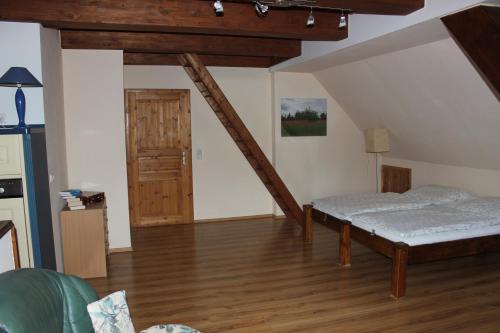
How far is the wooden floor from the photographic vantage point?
122 inches

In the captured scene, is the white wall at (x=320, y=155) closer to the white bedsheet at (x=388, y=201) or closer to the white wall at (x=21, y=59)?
the white bedsheet at (x=388, y=201)

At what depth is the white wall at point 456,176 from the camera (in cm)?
493

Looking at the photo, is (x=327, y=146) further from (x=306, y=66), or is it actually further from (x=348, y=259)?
(x=348, y=259)

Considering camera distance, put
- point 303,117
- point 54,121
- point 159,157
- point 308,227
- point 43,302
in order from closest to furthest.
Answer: point 43,302 < point 54,121 < point 308,227 < point 159,157 < point 303,117

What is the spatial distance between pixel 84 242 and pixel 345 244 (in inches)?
110

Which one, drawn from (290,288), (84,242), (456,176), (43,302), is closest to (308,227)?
(290,288)

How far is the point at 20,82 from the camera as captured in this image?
3.20 meters

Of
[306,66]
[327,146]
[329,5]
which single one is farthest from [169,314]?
[327,146]


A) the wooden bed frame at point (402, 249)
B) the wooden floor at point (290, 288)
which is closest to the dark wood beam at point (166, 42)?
the wooden bed frame at point (402, 249)

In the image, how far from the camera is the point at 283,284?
12.6ft

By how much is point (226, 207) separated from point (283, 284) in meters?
2.70

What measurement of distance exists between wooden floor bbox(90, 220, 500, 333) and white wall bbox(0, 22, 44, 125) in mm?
1791

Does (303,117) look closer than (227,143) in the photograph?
No

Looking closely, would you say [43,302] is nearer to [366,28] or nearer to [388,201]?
[366,28]
